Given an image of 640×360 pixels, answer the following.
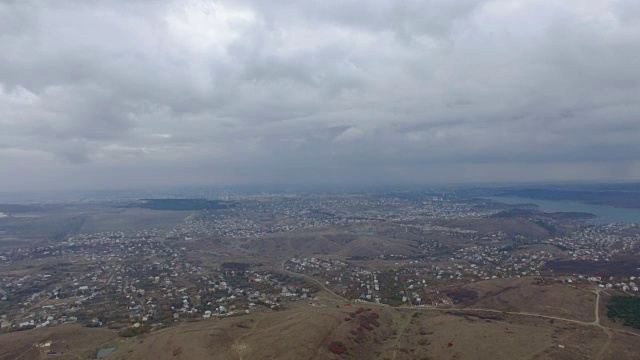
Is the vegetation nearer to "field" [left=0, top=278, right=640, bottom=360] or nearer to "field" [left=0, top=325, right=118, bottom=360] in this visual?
"field" [left=0, top=278, right=640, bottom=360]

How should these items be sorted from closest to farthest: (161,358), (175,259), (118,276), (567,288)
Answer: (161,358), (567,288), (118,276), (175,259)

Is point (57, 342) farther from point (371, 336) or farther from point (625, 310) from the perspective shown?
point (625, 310)

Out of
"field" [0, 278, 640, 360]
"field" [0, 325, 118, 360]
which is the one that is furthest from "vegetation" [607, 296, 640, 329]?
"field" [0, 325, 118, 360]

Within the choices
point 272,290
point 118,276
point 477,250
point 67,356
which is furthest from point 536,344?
point 118,276

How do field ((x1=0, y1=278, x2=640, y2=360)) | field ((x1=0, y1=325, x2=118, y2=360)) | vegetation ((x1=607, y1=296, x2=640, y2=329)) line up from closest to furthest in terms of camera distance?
1. field ((x1=0, y1=278, x2=640, y2=360))
2. field ((x1=0, y1=325, x2=118, y2=360))
3. vegetation ((x1=607, y1=296, x2=640, y2=329))

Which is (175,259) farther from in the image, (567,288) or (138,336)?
(567,288)

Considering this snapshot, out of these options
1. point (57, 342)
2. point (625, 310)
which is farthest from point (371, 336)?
point (57, 342)

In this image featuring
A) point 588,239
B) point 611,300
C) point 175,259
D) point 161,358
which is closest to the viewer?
point 161,358

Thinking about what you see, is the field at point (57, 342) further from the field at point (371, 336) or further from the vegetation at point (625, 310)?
the vegetation at point (625, 310)
